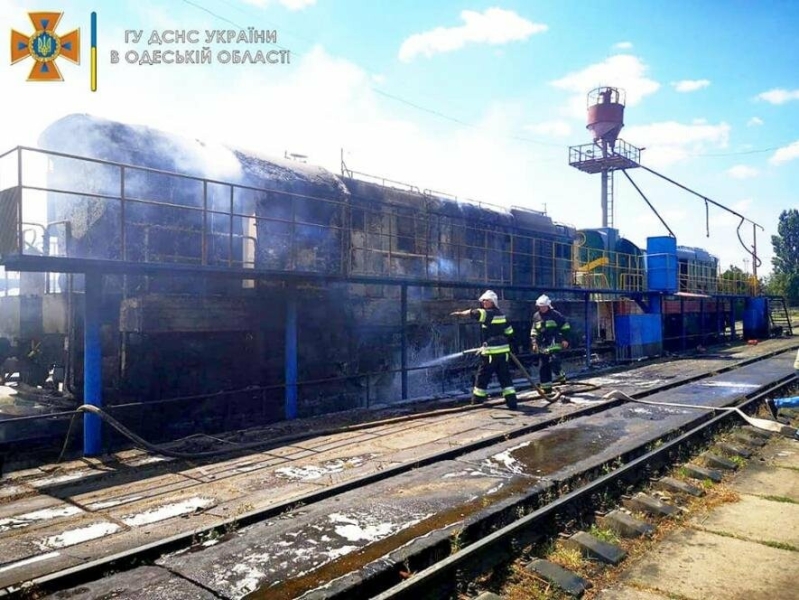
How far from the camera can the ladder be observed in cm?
2907

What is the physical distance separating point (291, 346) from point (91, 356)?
10.00ft

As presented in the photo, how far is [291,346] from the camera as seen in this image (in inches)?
354

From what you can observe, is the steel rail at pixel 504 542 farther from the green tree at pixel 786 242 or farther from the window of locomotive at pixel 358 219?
the green tree at pixel 786 242

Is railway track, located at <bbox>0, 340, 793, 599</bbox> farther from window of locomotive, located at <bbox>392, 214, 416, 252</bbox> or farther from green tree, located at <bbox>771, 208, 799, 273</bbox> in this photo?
green tree, located at <bbox>771, 208, 799, 273</bbox>

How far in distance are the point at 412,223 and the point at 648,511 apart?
882cm

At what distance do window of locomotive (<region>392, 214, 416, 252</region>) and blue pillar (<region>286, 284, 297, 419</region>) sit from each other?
3848mm

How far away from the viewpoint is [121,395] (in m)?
7.89

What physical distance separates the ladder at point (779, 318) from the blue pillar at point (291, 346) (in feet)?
90.7

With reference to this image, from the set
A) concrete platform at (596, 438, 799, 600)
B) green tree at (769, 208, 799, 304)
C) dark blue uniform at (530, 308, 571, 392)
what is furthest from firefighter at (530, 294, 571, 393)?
green tree at (769, 208, 799, 304)

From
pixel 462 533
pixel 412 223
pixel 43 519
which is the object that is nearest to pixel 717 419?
pixel 462 533

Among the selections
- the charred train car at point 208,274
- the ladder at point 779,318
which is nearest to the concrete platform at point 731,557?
the charred train car at point 208,274

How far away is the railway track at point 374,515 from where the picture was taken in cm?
357

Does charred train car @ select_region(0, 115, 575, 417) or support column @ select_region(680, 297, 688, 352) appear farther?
support column @ select_region(680, 297, 688, 352)

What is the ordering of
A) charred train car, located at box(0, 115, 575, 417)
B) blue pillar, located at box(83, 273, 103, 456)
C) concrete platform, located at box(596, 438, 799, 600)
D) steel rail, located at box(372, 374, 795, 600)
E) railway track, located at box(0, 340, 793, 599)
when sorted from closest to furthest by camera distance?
steel rail, located at box(372, 374, 795, 600) → railway track, located at box(0, 340, 793, 599) → concrete platform, located at box(596, 438, 799, 600) → blue pillar, located at box(83, 273, 103, 456) → charred train car, located at box(0, 115, 575, 417)
